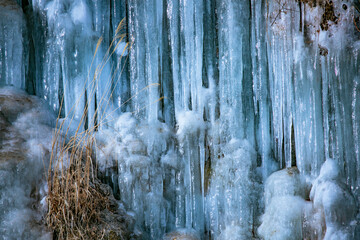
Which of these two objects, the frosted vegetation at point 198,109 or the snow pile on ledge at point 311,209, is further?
the frosted vegetation at point 198,109

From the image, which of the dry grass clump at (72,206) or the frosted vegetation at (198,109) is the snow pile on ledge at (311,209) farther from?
the dry grass clump at (72,206)

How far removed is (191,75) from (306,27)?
1095 mm

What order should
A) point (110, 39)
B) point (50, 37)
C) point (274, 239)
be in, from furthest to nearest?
1. point (110, 39)
2. point (50, 37)
3. point (274, 239)

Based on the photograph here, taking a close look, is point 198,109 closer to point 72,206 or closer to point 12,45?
point 72,206

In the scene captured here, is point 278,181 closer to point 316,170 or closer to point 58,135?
point 316,170

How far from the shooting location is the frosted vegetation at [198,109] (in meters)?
3.14

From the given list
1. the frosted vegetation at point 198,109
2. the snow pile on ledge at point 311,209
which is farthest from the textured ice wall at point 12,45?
the snow pile on ledge at point 311,209

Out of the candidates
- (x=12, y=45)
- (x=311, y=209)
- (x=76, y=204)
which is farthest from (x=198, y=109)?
(x=12, y=45)

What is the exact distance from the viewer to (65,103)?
369 centimetres

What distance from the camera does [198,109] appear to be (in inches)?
149

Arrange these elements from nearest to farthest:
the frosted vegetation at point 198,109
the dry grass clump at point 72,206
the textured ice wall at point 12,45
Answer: the dry grass clump at point 72,206 → the frosted vegetation at point 198,109 → the textured ice wall at point 12,45

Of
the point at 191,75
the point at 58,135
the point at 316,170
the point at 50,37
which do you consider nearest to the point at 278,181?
the point at 316,170

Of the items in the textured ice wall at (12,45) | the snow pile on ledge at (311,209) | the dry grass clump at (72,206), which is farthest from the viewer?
the textured ice wall at (12,45)

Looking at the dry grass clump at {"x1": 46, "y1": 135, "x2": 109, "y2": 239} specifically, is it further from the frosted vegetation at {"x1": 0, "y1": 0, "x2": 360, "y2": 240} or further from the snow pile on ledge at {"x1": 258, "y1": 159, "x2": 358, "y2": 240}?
the snow pile on ledge at {"x1": 258, "y1": 159, "x2": 358, "y2": 240}
